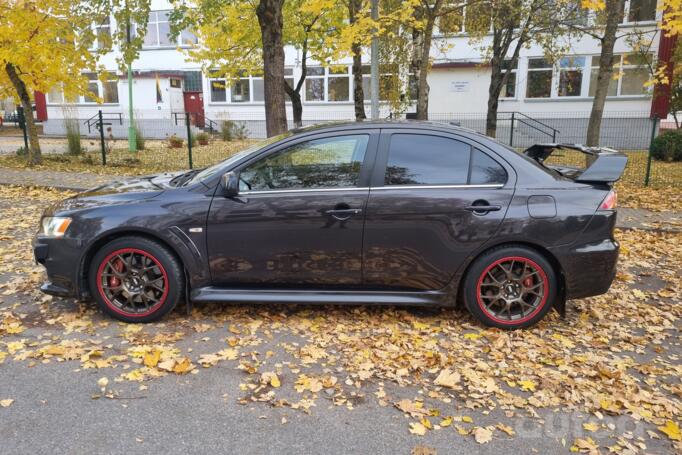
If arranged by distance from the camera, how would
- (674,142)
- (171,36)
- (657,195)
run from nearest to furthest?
(657,195)
(171,36)
(674,142)

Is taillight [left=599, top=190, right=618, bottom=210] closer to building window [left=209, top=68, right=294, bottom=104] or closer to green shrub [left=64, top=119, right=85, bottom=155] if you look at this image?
green shrub [left=64, top=119, right=85, bottom=155]

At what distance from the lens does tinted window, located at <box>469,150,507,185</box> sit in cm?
429

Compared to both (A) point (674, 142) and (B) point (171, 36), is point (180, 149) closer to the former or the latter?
(B) point (171, 36)

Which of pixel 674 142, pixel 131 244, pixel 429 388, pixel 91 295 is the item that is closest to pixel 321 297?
pixel 429 388

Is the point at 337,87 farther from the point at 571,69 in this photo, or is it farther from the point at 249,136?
the point at 571,69

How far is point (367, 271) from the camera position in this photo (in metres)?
4.31

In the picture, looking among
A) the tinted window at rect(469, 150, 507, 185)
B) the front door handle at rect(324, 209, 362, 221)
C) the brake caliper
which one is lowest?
the brake caliper

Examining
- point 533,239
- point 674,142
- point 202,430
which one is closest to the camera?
point 202,430

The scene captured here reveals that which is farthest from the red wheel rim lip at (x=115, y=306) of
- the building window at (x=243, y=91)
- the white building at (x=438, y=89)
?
the building window at (x=243, y=91)

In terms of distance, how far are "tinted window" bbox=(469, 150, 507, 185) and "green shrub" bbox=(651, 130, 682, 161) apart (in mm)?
14984

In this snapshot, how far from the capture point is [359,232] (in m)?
4.23

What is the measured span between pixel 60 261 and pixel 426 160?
3.04 metres

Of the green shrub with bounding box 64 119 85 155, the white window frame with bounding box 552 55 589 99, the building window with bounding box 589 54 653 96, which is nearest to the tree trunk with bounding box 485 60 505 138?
the white window frame with bounding box 552 55 589 99

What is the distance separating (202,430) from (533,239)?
9.05 feet
